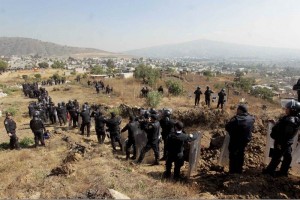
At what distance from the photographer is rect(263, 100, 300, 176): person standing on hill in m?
5.61

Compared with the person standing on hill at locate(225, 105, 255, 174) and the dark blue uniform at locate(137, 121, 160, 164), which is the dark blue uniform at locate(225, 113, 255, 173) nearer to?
the person standing on hill at locate(225, 105, 255, 174)

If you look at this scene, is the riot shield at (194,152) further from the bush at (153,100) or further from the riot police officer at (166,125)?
the bush at (153,100)

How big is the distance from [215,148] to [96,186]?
4.01m

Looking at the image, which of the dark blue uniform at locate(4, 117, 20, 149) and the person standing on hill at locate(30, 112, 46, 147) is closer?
the dark blue uniform at locate(4, 117, 20, 149)

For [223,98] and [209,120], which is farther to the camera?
[223,98]

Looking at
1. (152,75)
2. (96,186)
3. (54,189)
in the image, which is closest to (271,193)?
(96,186)

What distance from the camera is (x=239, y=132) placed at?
6105 mm

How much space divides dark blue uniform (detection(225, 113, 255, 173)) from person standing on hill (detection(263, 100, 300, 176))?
0.48 meters

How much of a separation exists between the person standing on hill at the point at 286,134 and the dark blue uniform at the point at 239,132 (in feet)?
1.59

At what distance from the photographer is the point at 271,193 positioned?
18.0 ft

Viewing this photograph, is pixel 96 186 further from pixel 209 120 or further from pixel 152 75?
pixel 152 75

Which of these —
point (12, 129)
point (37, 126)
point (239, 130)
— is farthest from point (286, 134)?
point (12, 129)

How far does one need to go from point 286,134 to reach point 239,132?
0.85m

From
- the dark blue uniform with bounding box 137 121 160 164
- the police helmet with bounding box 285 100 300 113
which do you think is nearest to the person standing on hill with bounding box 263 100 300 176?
the police helmet with bounding box 285 100 300 113
